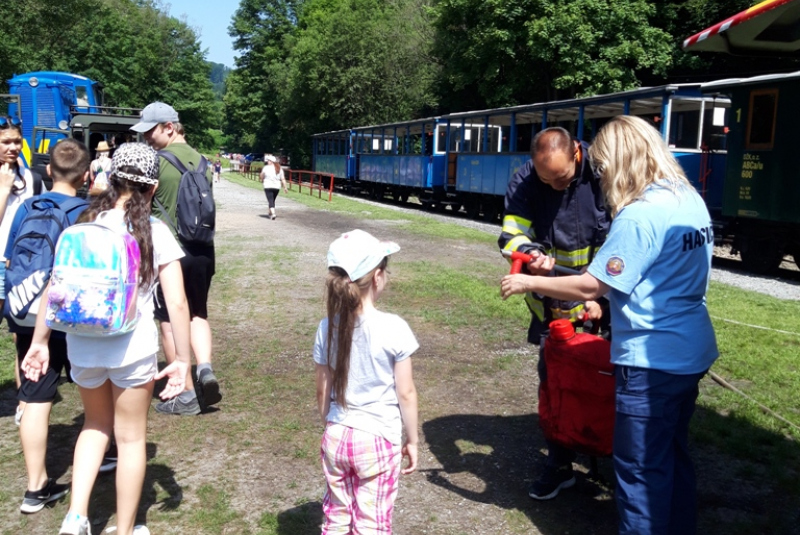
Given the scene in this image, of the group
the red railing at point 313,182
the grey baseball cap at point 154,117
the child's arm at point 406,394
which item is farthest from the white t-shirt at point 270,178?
the child's arm at point 406,394

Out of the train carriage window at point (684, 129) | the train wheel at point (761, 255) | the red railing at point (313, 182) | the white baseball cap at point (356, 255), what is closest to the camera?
the white baseball cap at point (356, 255)

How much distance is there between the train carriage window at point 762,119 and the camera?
41.3ft

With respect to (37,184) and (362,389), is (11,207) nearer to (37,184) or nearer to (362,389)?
(37,184)

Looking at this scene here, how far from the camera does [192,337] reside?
5.02 metres

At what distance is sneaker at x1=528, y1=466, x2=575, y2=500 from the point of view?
3.75 meters

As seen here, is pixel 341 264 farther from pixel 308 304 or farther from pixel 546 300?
pixel 308 304

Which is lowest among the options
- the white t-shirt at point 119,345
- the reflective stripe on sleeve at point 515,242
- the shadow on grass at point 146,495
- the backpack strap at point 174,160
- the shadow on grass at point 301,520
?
the shadow on grass at point 146,495

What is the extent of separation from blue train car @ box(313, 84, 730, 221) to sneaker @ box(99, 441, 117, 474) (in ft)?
41.4

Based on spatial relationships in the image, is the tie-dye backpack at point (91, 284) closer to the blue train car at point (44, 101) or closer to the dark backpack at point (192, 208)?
the dark backpack at point (192, 208)

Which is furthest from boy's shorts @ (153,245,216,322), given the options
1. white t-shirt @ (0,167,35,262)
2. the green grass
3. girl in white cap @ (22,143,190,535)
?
the green grass

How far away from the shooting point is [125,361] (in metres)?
3.01

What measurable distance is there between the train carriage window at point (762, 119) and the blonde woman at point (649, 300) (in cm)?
1102

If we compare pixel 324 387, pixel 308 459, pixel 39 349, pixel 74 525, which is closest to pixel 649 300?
pixel 324 387

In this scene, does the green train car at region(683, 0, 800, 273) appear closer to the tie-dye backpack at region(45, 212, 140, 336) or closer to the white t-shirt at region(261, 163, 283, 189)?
the white t-shirt at region(261, 163, 283, 189)
